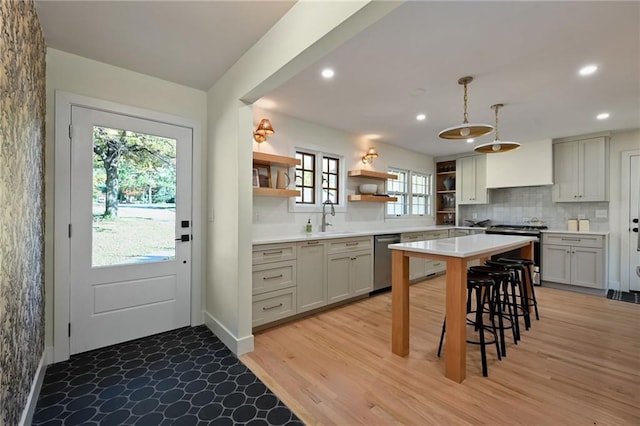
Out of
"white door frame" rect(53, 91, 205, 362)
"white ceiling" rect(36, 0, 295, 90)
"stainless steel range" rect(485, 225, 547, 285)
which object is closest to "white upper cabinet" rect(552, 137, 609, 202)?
"stainless steel range" rect(485, 225, 547, 285)

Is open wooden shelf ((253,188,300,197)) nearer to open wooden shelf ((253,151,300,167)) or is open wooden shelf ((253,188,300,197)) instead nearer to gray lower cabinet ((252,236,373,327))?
open wooden shelf ((253,151,300,167))

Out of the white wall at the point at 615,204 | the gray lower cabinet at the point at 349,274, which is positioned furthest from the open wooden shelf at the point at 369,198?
the white wall at the point at 615,204

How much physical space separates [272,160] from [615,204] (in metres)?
5.24

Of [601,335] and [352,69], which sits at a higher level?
[352,69]

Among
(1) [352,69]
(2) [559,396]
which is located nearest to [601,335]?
(2) [559,396]

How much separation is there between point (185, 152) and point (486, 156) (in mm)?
5219

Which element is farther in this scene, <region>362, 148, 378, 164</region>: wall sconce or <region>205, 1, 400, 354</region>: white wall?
<region>362, 148, 378, 164</region>: wall sconce

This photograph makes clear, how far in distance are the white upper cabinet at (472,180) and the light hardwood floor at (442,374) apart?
2.81 metres

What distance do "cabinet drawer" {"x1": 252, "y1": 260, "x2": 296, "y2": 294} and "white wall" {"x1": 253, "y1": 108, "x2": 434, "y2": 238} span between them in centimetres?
62

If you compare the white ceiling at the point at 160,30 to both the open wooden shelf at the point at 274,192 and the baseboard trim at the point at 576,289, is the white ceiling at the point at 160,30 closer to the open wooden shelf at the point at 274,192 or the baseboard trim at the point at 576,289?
the open wooden shelf at the point at 274,192

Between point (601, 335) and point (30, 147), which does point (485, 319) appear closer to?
point (601, 335)

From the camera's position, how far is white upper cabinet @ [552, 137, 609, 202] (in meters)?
4.50

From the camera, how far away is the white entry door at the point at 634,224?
14.1 feet

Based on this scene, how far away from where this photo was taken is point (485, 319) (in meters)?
3.25
